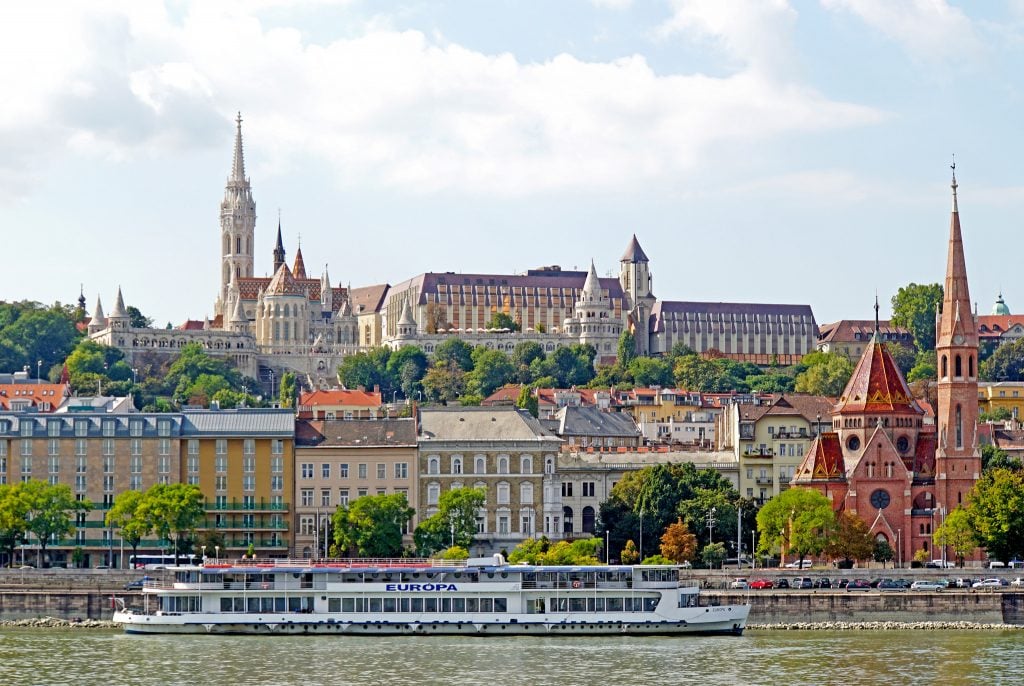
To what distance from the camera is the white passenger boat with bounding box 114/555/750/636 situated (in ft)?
291

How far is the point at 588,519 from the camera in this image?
129875 mm

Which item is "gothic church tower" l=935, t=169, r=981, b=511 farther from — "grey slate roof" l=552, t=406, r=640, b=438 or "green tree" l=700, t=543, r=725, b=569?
"grey slate roof" l=552, t=406, r=640, b=438

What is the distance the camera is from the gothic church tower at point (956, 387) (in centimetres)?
12450

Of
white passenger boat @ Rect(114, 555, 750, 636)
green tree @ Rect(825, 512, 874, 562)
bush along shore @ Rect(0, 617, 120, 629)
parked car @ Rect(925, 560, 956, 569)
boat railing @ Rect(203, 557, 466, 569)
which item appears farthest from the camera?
green tree @ Rect(825, 512, 874, 562)

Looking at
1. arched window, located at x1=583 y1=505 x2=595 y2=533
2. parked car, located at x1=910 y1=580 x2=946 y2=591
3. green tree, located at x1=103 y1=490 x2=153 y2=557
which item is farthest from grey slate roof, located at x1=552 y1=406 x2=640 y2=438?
parked car, located at x1=910 y1=580 x2=946 y2=591

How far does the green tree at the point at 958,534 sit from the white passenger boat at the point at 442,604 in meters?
25.4

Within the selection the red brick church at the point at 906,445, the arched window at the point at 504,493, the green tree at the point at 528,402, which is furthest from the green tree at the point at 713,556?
the green tree at the point at 528,402

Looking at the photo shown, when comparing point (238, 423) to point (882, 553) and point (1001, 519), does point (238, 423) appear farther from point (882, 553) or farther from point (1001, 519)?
point (1001, 519)

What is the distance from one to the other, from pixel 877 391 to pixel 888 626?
125 feet

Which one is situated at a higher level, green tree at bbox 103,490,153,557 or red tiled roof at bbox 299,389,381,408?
red tiled roof at bbox 299,389,381,408

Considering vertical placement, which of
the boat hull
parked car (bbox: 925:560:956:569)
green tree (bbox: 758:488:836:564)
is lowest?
the boat hull

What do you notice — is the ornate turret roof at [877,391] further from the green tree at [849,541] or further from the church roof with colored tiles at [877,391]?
the green tree at [849,541]

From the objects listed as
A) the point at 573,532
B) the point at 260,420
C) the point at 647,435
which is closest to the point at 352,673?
the point at 260,420

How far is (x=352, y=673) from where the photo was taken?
76250 millimetres
